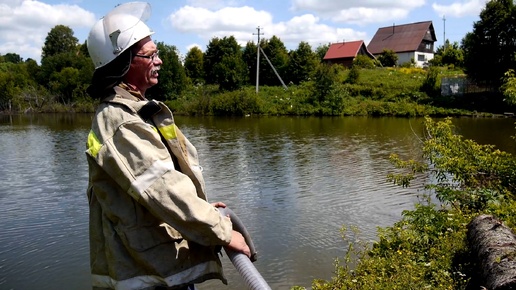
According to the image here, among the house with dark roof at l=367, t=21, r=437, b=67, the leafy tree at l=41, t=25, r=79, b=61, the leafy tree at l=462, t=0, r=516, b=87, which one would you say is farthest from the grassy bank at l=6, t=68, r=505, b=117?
the leafy tree at l=41, t=25, r=79, b=61

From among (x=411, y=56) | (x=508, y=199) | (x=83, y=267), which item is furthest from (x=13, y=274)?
(x=411, y=56)

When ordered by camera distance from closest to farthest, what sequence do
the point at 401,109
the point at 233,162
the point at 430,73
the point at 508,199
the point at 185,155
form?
1. the point at 185,155
2. the point at 508,199
3. the point at 233,162
4. the point at 401,109
5. the point at 430,73

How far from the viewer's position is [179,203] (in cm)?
208

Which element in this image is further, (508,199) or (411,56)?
(411,56)

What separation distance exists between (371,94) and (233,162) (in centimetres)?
3082

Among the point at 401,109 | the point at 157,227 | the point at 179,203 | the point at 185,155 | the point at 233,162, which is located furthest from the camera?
the point at 401,109

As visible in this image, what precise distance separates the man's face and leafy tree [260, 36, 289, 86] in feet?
175

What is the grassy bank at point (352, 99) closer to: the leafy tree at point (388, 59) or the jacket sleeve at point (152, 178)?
the leafy tree at point (388, 59)

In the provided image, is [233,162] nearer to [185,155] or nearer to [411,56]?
[185,155]

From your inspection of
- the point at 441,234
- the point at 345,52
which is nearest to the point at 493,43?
the point at 345,52

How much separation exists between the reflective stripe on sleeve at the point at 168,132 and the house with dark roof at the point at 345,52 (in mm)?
61899

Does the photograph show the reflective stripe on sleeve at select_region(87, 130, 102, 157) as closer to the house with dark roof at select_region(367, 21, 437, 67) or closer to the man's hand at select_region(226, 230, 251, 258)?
the man's hand at select_region(226, 230, 251, 258)

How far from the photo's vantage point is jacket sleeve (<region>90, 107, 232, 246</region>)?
206cm

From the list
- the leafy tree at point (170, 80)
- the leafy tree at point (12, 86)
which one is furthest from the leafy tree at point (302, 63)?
the leafy tree at point (12, 86)
